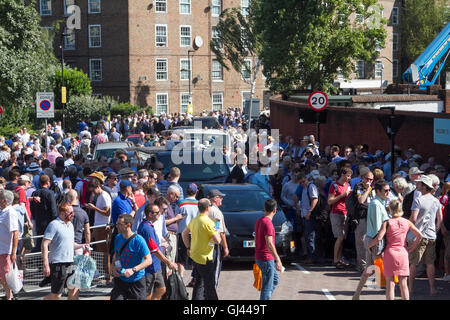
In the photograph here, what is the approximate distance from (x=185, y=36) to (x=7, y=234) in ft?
180

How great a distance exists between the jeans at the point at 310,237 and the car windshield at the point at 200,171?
12.3 feet

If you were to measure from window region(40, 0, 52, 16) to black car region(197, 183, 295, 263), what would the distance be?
52376 millimetres

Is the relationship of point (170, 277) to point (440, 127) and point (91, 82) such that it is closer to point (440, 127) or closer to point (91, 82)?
point (440, 127)

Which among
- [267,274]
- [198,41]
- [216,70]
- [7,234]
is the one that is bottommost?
[267,274]

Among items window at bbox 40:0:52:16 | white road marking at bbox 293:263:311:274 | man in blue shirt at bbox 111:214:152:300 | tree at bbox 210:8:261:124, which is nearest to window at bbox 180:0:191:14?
tree at bbox 210:8:261:124

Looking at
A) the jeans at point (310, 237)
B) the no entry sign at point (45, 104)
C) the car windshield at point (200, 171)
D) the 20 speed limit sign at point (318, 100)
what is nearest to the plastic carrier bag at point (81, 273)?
the jeans at point (310, 237)

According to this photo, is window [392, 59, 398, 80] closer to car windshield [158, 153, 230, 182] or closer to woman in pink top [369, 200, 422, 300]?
car windshield [158, 153, 230, 182]

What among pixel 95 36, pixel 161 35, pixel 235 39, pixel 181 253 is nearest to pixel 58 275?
pixel 181 253

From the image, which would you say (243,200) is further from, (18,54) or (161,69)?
(161,69)

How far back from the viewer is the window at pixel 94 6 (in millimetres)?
61500

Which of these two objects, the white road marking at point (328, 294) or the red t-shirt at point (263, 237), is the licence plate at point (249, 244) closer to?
the white road marking at point (328, 294)

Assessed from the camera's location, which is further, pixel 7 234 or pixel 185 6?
pixel 185 6

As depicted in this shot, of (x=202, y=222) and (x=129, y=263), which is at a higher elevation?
(x=202, y=222)

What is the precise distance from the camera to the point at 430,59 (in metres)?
26.8
